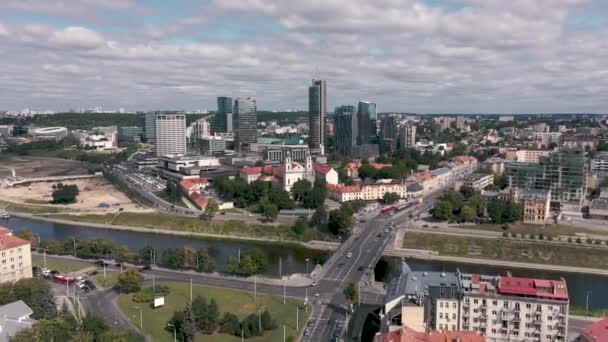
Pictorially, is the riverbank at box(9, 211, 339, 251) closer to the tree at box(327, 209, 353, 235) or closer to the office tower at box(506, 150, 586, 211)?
the tree at box(327, 209, 353, 235)

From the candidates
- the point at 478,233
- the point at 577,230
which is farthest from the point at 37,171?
the point at 577,230

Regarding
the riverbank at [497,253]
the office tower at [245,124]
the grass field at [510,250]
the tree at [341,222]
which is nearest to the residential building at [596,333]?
the riverbank at [497,253]

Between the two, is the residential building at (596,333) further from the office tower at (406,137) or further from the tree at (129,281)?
the office tower at (406,137)

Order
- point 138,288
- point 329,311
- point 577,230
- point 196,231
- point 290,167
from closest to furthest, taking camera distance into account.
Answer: point 329,311
point 138,288
point 577,230
point 196,231
point 290,167

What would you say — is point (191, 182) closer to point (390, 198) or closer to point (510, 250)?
point (390, 198)

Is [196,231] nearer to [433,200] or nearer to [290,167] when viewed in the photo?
[290,167]

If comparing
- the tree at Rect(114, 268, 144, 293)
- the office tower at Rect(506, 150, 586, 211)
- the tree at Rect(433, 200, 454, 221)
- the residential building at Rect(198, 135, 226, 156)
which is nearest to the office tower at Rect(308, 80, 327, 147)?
the residential building at Rect(198, 135, 226, 156)

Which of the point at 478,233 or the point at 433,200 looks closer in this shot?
the point at 478,233

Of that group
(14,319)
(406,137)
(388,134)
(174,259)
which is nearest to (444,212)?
(174,259)
